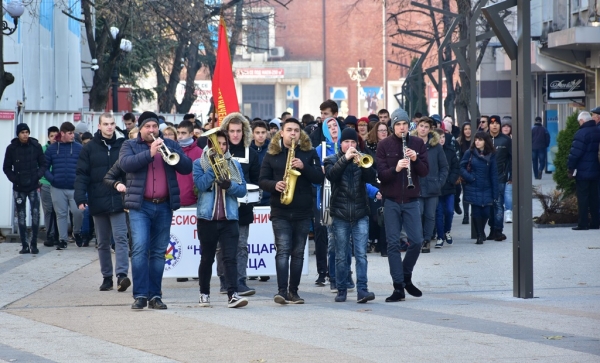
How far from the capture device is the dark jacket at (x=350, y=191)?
37.5 ft

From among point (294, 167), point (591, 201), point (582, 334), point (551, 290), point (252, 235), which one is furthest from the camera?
point (591, 201)

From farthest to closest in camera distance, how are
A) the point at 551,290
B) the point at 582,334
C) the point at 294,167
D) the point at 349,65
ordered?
1. the point at 349,65
2. the point at 551,290
3. the point at 294,167
4. the point at 582,334

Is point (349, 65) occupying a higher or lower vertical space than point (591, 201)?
higher

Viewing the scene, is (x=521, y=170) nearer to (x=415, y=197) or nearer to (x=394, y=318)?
(x=415, y=197)

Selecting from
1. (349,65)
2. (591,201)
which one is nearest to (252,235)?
(591,201)

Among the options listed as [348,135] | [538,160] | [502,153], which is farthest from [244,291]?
[538,160]

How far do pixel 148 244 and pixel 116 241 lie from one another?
1.69 metres

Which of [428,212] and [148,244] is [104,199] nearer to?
[148,244]

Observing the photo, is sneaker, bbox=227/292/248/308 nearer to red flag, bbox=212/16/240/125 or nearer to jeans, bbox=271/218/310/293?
jeans, bbox=271/218/310/293

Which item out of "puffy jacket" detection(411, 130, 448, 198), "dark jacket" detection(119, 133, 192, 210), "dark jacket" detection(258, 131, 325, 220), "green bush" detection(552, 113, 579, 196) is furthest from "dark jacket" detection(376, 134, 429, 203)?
"green bush" detection(552, 113, 579, 196)

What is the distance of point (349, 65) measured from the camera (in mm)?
87438

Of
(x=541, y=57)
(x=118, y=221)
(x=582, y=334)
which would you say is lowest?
(x=582, y=334)

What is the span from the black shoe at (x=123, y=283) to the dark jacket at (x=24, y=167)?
4.74 m

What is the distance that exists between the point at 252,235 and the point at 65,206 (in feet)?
17.3
